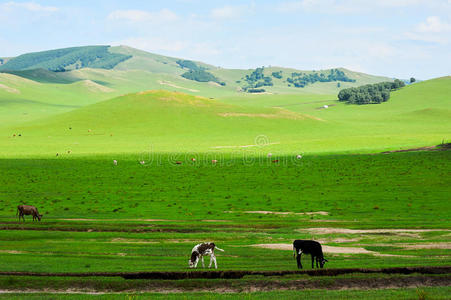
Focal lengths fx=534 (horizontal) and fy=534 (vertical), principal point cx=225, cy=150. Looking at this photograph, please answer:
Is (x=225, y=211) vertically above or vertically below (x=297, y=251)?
below

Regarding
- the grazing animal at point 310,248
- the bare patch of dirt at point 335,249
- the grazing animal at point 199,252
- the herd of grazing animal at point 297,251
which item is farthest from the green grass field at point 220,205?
the grazing animal at point 310,248

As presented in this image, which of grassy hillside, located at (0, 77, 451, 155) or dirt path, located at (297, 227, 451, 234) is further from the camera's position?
grassy hillside, located at (0, 77, 451, 155)

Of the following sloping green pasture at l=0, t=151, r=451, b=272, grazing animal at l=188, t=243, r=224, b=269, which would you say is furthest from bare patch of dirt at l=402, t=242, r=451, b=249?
grazing animal at l=188, t=243, r=224, b=269

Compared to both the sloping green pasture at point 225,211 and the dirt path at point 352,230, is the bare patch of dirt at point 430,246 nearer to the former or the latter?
Answer: the sloping green pasture at point 225,211

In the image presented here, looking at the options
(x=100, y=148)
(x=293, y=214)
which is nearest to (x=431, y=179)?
(x=293, y=214)

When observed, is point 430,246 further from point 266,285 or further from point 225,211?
point 225,211

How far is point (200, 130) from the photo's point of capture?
422 feet

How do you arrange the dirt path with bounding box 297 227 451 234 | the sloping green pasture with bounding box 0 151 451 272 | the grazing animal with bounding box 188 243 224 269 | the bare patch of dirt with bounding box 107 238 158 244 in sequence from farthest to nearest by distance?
1. the dirt path with bounding box 297 227 451 234
2. the bare patch of dirt with bounding box 107 238 158 244
3. the sloping green pasture with bounding box 0 151 451 272
4. the grazing animal with bounding box 188 243 224 269

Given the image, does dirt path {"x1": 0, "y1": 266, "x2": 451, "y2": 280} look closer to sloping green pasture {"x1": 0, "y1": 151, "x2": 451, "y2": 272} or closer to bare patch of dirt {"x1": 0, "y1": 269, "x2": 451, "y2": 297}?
bare patch of dirt {"x1": 0, "y1": 269, "x2": 451, "y2": 297}

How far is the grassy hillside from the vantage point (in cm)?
9894

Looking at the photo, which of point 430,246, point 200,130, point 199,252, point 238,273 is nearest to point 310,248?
Result: point 238,273

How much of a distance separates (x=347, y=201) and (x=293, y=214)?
7.43m

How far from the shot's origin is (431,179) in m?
51.5

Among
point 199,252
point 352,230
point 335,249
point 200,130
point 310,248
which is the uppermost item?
point 200,130
